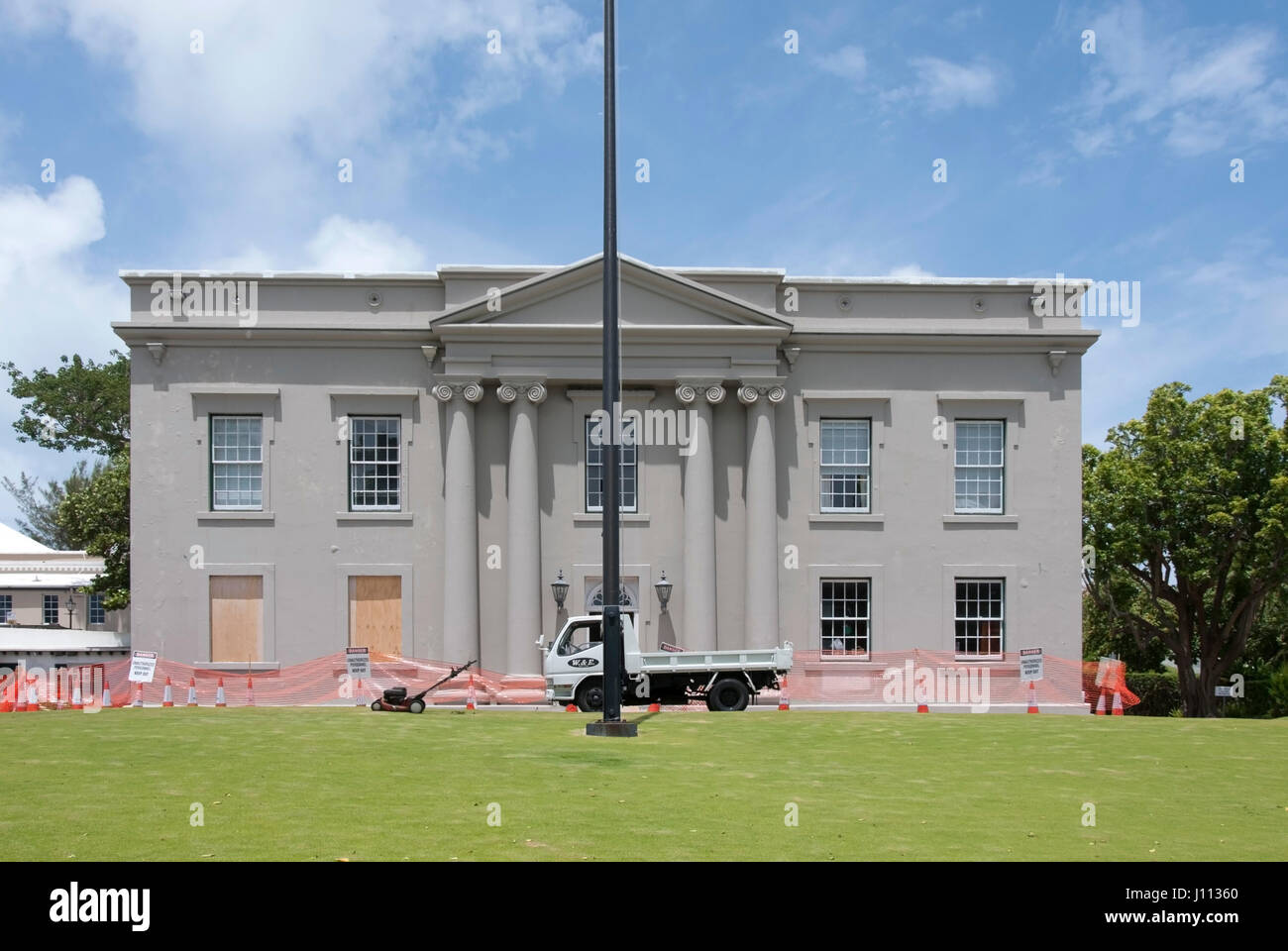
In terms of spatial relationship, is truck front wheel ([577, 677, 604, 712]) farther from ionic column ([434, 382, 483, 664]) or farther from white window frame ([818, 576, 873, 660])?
white window frame ([818, 576, 873, 660])

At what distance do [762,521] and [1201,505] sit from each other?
18603 mm

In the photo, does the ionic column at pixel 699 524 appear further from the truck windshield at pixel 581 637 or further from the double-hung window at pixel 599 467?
the truck windshield at pixel 581 637

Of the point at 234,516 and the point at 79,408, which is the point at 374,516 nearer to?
the point at 234,516

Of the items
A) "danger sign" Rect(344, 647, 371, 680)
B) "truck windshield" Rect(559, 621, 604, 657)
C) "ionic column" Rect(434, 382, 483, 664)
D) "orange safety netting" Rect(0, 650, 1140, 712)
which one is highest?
"ionic column" Rect(434, 382, 483, 664)

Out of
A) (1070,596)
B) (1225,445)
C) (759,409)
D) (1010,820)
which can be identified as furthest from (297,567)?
(1225,445)

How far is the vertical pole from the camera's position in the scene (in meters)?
15.6

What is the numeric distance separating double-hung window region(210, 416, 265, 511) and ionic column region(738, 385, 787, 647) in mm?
11362

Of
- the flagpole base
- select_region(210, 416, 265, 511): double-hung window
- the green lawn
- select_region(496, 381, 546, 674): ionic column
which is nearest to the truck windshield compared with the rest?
select_region(496, 381, 546, 674): ionic column

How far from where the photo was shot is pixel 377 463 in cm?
2828

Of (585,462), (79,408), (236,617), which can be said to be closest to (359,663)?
(236,617)

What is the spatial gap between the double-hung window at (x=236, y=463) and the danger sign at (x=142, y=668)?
4479 millimetres

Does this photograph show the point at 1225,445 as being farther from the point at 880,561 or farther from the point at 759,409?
the point at 759,409

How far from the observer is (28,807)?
9.52 metres

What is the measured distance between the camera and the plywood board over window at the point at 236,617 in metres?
27.7
